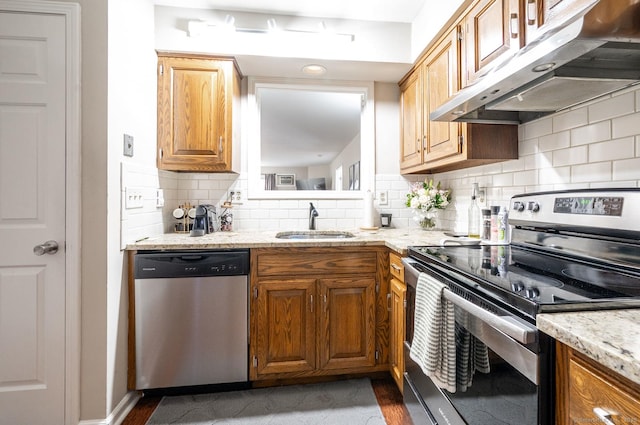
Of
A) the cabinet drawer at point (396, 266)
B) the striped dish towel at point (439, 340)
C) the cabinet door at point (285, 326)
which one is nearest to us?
the striped dish towel at point (439, 340)

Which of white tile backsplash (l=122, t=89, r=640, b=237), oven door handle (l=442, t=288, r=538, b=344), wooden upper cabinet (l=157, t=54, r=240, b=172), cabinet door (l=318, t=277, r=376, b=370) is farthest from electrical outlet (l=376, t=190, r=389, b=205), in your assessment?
oven door handle (l=442, t=288, r=538, b=344)

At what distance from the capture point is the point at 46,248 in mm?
1393

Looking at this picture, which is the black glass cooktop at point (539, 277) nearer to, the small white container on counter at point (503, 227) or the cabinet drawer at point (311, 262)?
the small white container on counter at point (503, 227)

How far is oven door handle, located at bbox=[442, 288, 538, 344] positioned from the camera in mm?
680

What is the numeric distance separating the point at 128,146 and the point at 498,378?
1.93m

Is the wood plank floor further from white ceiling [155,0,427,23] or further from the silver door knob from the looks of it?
white ceiling [155,0,427,23]

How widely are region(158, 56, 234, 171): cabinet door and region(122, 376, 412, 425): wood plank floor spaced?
1413 millimetres

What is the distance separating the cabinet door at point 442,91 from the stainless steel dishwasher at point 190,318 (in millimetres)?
1314

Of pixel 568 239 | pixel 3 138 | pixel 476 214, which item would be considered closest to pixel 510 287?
pixel 568 239

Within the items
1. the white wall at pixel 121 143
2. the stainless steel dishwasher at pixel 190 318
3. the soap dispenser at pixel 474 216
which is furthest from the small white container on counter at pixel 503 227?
the white wall at pixel 121 143

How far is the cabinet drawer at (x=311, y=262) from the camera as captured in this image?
68.4 inches

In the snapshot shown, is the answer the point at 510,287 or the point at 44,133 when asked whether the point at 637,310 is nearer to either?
the point at 510,287

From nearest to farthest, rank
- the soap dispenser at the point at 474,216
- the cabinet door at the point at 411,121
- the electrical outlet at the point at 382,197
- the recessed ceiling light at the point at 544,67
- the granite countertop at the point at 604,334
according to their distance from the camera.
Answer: the granite countertop at the point at 604,334
the recessed ceiling light at the point at 544,67
the soap dispenser at the point at 474,216
the cabinet door at the point at 411,121
the electrical outlet at the point at 382,197

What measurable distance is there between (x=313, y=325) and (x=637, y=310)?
1.40 metres
